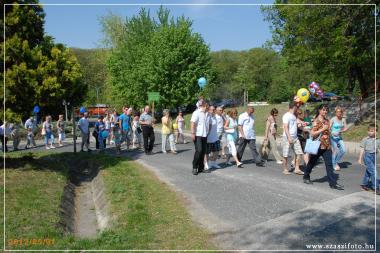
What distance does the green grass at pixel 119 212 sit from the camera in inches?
229

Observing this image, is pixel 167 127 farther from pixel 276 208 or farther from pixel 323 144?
→ pixel 276 208

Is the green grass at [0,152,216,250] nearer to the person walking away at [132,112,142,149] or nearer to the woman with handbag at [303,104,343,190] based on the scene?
the woman with handbag at [303,104,343,190]

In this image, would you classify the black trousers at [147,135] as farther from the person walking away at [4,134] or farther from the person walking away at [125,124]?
the person walking away at [4,134]

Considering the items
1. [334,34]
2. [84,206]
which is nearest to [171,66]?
→ [334,34]

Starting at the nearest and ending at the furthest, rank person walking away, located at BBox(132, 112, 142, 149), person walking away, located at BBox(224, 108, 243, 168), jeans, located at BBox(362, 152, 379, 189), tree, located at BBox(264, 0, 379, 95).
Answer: jeans, located at BBox(362, 152, 379, 189) → person walking away, located at BBox(224, 108, 243, 168) → person walking away, located at BBox(132, 112, 142, 149) → tree, located at BBox(264, 0, 379, 95)

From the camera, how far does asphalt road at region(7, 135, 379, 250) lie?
557 centimetres

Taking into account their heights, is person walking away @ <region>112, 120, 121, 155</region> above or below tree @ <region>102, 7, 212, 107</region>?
below

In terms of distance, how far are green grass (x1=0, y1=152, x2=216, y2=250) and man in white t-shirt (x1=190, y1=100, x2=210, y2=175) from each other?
3.99 feet

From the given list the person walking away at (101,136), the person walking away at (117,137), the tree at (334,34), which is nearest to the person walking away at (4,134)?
the person walking away at (101,136)

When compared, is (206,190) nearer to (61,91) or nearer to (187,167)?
(187,167)

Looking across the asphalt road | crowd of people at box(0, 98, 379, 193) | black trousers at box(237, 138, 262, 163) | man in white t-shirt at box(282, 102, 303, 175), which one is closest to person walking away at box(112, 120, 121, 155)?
crowd of people at box(0, 98, 379, 193)

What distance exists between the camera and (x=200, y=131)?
10523mm

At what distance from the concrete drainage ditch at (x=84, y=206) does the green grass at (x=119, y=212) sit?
0.72 ft

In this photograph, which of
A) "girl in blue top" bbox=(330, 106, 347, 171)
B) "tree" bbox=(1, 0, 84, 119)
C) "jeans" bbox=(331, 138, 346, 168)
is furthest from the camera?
"jeans" bbox=(331, 138, 346, 168)
